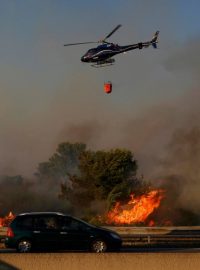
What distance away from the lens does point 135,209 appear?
185ft

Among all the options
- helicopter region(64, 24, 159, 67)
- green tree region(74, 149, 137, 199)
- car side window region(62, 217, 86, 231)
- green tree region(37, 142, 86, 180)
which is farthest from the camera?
green tree region(37, 142, 86, 180)

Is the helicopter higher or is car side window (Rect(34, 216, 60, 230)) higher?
the helicopter

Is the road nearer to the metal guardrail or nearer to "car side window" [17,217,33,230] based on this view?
"car side window" [17,217,33,230]

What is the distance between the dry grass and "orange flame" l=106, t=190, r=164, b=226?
4036 centimetres

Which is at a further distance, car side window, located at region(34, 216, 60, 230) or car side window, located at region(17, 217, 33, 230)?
car side window, located at region(17, 217, 33, 230)

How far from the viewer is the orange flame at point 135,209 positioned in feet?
178

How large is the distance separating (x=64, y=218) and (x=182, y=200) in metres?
39.1

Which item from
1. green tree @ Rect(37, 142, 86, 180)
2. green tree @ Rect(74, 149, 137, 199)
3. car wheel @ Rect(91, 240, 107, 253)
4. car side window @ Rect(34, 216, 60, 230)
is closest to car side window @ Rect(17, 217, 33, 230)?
car side window @ Rect(34, 216, 60, 230)

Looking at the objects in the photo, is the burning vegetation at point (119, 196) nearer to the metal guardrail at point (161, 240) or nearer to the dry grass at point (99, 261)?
the metal guardrail at point (161, 240)

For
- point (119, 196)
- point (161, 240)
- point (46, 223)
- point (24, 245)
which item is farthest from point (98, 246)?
point (119, 196)

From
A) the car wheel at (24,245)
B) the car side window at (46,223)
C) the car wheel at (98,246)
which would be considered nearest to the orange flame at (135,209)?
the car side window at (46,223)

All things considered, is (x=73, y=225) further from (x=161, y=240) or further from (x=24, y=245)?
(x=161, y=240)

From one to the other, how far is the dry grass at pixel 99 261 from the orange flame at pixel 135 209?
132 feet

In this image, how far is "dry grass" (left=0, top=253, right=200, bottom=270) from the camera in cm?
1228
